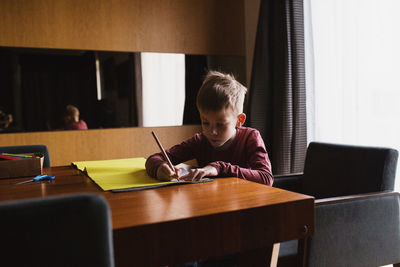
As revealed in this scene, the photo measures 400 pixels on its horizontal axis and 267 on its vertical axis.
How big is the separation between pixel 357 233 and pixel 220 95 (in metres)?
0.68

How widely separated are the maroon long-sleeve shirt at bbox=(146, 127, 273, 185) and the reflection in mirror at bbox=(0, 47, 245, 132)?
6.99 ft

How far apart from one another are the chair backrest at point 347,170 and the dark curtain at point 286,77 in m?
1.45

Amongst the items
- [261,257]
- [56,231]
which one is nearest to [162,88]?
[261,257]

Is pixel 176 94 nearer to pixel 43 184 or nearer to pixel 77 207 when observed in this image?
pixel 43 184

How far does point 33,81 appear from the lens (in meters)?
3.23

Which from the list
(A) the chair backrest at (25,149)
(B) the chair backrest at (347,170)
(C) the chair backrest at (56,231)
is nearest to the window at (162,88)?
(A) the chair backrest at (25,149)

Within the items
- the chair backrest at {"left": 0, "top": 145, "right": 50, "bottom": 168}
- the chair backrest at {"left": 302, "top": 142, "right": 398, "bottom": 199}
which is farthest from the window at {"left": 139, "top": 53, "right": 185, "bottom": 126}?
the chair backrest at {"left": 302, "top": 142, "right": 398, "bottom": 199}

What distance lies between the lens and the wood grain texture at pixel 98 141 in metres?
3.28

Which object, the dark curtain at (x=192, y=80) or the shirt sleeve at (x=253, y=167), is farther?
the dark curtain at (x=192, y=80)

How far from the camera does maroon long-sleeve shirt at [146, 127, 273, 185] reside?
117 cm

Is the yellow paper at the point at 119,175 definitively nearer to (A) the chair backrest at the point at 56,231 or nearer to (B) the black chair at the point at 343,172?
(A) the chair backrest at the point at 56,231

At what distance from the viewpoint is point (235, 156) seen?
1.45 metres

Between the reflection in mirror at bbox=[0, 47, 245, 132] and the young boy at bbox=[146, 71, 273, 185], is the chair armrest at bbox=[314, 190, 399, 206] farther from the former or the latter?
the reflection in mirror at bbox=[0, 47, 245, 132]

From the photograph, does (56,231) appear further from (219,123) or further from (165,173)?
(219,123)
